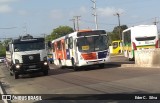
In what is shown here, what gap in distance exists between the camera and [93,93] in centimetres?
1564

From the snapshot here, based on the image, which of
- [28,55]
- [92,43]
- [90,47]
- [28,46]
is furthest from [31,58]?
[92,43]

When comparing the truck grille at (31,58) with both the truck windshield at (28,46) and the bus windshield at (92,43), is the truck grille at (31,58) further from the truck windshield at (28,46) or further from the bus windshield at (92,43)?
the bus windshield at (92,43)

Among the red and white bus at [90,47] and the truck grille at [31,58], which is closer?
the truck grille at [31,58]

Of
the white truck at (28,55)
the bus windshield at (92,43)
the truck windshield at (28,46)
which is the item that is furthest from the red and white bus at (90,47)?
the truck windshield at (28,46)

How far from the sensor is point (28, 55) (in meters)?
28.9

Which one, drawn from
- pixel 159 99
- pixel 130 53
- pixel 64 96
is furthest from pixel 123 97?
pixel 130 53

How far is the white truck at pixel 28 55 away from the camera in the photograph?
94.9ft

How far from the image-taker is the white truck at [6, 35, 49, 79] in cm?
2892

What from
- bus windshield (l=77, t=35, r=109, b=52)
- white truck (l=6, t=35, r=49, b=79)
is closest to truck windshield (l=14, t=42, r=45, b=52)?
white truck (l=6, t=35, r=49, b=79)

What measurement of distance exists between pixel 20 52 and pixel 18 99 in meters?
13.6

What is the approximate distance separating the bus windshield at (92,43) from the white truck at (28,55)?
3368mm

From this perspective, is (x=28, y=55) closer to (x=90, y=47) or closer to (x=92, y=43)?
(x=90, y=47)

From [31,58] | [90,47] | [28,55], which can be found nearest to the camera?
[28,55]

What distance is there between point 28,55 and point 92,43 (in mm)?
5249
